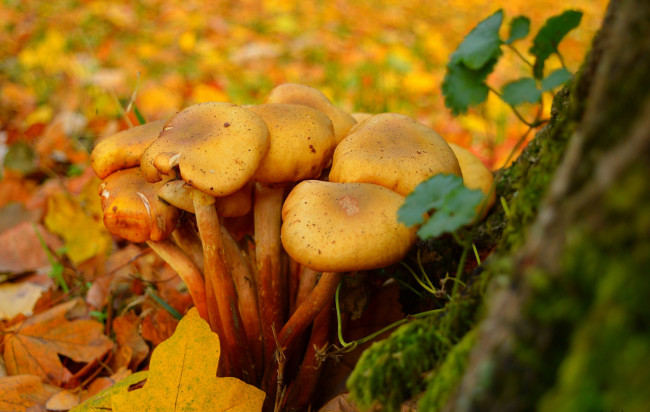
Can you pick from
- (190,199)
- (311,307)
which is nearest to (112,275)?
(190,199)

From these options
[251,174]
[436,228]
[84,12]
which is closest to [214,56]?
[84,12]

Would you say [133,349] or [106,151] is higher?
[106,151]

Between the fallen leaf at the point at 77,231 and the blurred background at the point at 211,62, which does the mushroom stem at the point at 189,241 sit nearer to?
the fallen leaf at the point at 77,231

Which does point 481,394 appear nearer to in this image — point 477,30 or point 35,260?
point 477,30

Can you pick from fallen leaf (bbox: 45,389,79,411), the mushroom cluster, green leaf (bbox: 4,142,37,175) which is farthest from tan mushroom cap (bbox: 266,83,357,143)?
green leaf (bbox: 4,142,37,175)

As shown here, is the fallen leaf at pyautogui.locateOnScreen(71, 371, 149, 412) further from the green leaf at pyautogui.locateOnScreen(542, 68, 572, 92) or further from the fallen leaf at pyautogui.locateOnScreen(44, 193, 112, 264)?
the green leaf at pyautogui.locateOnScreen(542, 68, 572, 92)

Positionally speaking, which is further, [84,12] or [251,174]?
[84,12]
